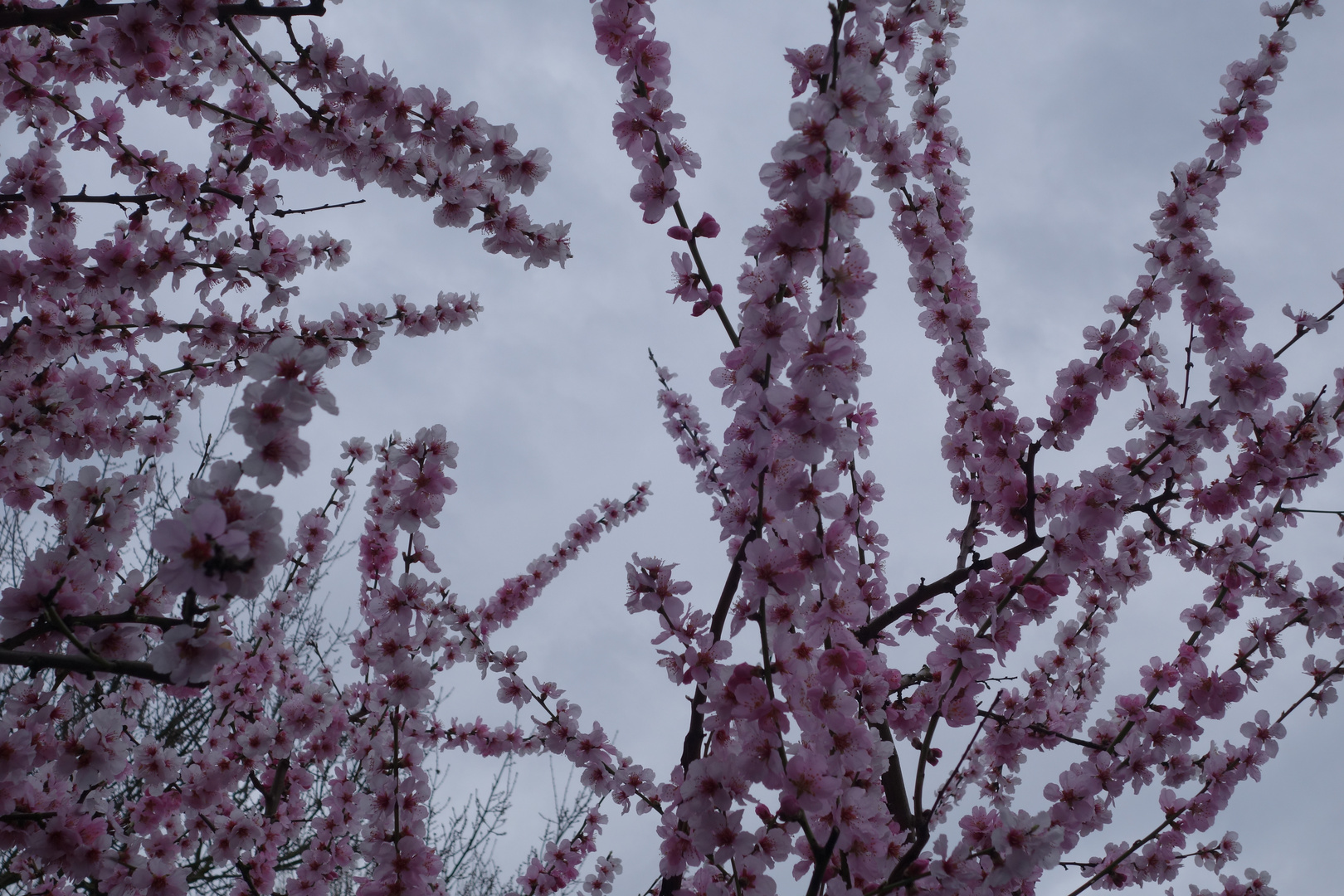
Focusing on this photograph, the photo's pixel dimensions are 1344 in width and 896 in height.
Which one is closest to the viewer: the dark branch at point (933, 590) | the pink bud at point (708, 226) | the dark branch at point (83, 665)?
the dark branch at point (83, 665)

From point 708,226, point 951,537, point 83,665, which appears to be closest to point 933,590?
point 951,537

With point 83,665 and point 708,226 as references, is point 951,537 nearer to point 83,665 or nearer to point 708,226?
point 708,226

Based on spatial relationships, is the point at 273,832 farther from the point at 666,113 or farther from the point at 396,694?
the point at 666,113

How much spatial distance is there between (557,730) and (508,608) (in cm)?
225

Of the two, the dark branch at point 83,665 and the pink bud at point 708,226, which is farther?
the pink bud at point 708,226

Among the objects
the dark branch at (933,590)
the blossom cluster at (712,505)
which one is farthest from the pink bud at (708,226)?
the dark branch at (933,590)

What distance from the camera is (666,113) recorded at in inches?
106

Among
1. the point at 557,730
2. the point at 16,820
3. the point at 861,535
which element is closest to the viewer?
the point at 16,820

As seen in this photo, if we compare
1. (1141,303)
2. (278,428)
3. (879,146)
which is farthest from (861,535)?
(278,428)

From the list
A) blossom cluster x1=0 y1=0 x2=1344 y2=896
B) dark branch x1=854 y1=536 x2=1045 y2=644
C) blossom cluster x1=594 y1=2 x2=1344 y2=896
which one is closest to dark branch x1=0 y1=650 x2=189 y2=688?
blossom cluster x1=0 y1=0 x2=1344 y2=896

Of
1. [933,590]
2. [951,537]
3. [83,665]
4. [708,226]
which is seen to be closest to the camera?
[83,665]

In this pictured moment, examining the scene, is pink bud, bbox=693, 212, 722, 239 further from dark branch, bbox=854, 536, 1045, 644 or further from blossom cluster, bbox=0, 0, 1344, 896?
dark branch, bbox=854, 536, 1045, 644

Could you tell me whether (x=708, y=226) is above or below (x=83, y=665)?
above

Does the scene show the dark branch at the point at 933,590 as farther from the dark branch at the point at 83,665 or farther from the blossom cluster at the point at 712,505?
the dark branch at the point at 83,665
